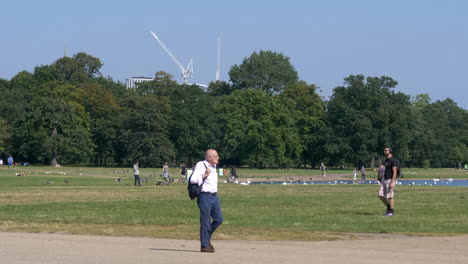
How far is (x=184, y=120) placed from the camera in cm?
13150

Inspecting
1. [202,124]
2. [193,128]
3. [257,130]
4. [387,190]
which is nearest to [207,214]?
[387,190]

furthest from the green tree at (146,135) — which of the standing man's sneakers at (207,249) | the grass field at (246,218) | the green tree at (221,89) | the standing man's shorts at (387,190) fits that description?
the standing man's sneakers at (207,249)

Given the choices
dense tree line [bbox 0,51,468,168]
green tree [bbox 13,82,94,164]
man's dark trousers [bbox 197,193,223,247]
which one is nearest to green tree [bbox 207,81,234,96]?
dense tree line [bbox 0,51,468,168]

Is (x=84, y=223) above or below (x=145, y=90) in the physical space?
below

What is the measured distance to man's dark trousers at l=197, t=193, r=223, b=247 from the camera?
15664 mm

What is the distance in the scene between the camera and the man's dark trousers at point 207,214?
1566 centimetres

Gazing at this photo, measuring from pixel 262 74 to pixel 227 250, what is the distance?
5432 inches

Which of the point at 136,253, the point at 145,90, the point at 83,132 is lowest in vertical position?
the point at 136,253

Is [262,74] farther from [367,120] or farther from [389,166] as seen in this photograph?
[389,166]

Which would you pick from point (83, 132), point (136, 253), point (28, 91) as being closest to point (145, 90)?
point (28, 91)

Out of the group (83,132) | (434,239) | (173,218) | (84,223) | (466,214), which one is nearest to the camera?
(434,239)

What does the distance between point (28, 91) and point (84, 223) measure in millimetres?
121318

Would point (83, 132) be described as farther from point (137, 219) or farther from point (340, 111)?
point (137, 219)

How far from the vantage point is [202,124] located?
133 m
